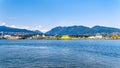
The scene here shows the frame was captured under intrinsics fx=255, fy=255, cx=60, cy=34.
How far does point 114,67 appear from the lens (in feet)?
110

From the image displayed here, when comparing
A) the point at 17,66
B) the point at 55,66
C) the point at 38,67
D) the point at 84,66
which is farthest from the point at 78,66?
the point at 17,66

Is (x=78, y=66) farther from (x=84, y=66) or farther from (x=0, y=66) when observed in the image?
(x=0, y=66)

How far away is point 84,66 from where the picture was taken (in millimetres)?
34438

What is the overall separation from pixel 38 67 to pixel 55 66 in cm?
235

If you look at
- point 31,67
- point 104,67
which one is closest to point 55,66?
point 31,67

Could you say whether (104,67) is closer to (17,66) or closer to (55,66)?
(55,66)

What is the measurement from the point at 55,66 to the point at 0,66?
7.40 m

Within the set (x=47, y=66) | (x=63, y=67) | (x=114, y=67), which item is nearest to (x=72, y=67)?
(x=63, y=67)

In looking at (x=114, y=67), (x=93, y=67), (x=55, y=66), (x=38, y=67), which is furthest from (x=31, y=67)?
(x=114, y=67)

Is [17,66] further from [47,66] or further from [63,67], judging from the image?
[63,67]

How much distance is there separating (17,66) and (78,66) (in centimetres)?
819

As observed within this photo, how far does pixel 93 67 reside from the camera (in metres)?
33.2

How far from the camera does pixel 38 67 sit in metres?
33.5

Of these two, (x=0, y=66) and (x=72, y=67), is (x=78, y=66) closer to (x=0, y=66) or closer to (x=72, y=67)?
(x=72, y=67)
